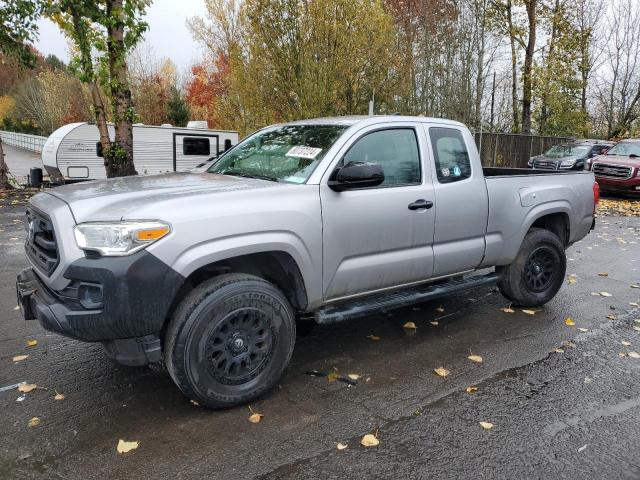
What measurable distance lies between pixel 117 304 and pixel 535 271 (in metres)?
4.23

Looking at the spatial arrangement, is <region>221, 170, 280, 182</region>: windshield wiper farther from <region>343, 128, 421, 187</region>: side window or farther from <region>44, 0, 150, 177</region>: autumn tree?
<region>44, 0, 150, 177</region>: autumn tree

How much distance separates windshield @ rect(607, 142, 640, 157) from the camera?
670 inches

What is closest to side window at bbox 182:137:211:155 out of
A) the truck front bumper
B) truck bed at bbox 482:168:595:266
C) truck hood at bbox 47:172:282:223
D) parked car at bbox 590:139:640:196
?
parked car at bbox 590:139:640:196

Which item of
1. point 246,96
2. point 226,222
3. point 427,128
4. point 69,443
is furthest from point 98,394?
point 246,96

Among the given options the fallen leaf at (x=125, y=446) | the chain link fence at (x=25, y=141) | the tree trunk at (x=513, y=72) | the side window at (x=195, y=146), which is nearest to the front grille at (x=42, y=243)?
the fallen leaf at (x=125, y=446)

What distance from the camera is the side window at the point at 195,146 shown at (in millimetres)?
17828

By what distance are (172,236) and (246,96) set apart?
13388mm

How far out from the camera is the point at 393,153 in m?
4.21

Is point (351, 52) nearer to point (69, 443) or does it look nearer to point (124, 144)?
point (124, 144)

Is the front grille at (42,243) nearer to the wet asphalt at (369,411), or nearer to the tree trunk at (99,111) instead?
the wet asphalt at (369,411)

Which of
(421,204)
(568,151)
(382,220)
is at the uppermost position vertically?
(568,151)

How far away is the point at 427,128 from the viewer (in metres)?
4.44

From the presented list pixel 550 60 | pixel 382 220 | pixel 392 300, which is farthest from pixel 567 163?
pixel 382 220

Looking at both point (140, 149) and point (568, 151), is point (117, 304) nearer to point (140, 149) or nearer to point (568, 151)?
point (140, 149)
